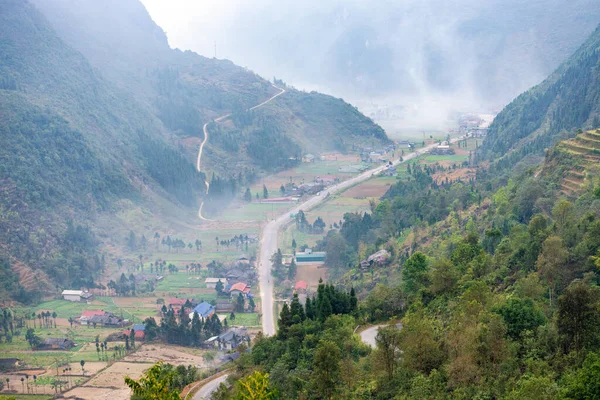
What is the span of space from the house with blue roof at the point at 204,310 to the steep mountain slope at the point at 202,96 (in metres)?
37.9

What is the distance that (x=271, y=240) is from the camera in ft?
199

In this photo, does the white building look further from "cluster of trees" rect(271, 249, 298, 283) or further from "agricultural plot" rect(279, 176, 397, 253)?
"agricultural plot" rect(279, 176, 397, 253)

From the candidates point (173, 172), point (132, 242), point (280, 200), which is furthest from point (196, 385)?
point (173, 172)

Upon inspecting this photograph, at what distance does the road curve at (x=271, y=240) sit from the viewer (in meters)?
46.2

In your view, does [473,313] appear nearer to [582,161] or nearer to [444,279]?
[444,279]

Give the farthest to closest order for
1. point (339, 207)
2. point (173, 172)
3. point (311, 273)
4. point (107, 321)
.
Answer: point (173, 172), point (339, 207), point (311, 273), point (107, 321)

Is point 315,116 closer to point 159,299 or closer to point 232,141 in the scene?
point 232,141

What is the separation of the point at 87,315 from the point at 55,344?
15.6 feet

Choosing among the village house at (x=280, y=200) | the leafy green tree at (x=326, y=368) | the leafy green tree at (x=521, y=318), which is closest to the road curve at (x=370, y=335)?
the leafy green tree at (x=326, y=368)

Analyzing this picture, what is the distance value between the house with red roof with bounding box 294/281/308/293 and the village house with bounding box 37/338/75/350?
49.1 feet

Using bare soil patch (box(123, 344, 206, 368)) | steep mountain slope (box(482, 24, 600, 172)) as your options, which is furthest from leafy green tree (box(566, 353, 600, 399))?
steep mountain slope (box(482, 24, 600, 172))

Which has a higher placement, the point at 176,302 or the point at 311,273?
the point at 311,273

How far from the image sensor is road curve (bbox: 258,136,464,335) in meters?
46.2

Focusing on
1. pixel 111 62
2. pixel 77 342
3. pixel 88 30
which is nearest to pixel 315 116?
pixel 111 62
